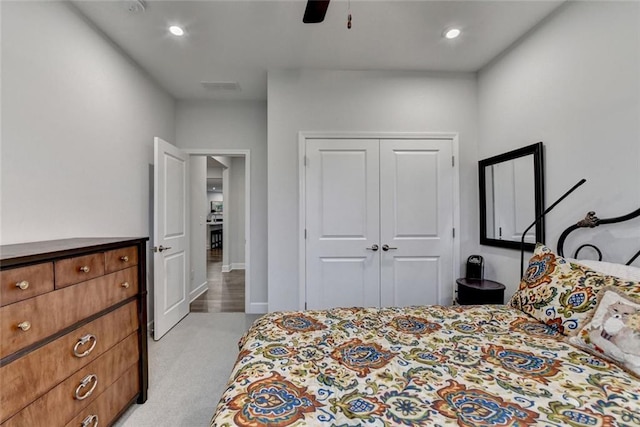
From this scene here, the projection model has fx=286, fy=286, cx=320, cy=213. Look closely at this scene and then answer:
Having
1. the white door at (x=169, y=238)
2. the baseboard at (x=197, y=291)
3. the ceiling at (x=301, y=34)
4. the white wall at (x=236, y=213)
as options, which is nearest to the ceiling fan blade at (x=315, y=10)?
the ceiling at (x=301, y=34)

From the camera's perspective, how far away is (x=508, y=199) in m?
2.60

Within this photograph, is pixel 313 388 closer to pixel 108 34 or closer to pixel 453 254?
pixel 453 254

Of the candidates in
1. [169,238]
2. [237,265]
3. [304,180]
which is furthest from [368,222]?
[237,265]

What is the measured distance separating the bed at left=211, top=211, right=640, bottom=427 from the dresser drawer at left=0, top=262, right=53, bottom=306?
36.0 inches

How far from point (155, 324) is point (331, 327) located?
7.45 feet

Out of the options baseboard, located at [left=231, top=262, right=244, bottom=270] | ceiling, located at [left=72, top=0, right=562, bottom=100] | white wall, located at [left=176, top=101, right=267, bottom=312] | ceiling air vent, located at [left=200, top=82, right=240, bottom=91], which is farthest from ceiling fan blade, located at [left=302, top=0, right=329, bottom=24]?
baseboard, located at [left=231, top=262, right=244, bottom=270]

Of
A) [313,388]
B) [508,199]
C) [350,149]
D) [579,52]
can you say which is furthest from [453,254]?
[313,388]

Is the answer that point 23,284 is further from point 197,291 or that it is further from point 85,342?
point 197,291

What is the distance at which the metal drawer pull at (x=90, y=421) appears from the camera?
1455 mm

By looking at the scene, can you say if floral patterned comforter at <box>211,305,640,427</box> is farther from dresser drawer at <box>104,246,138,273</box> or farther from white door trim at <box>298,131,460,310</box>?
white door trim at <box>298,131,460,310</box>

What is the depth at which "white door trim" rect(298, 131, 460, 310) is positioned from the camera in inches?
114

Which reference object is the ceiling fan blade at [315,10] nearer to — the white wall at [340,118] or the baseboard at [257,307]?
the white wall at [340,118]

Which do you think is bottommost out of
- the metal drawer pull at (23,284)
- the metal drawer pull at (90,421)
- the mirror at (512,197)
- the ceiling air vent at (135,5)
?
the metal drawer pull at (90,421)

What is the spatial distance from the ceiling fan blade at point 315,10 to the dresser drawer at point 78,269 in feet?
5.56
